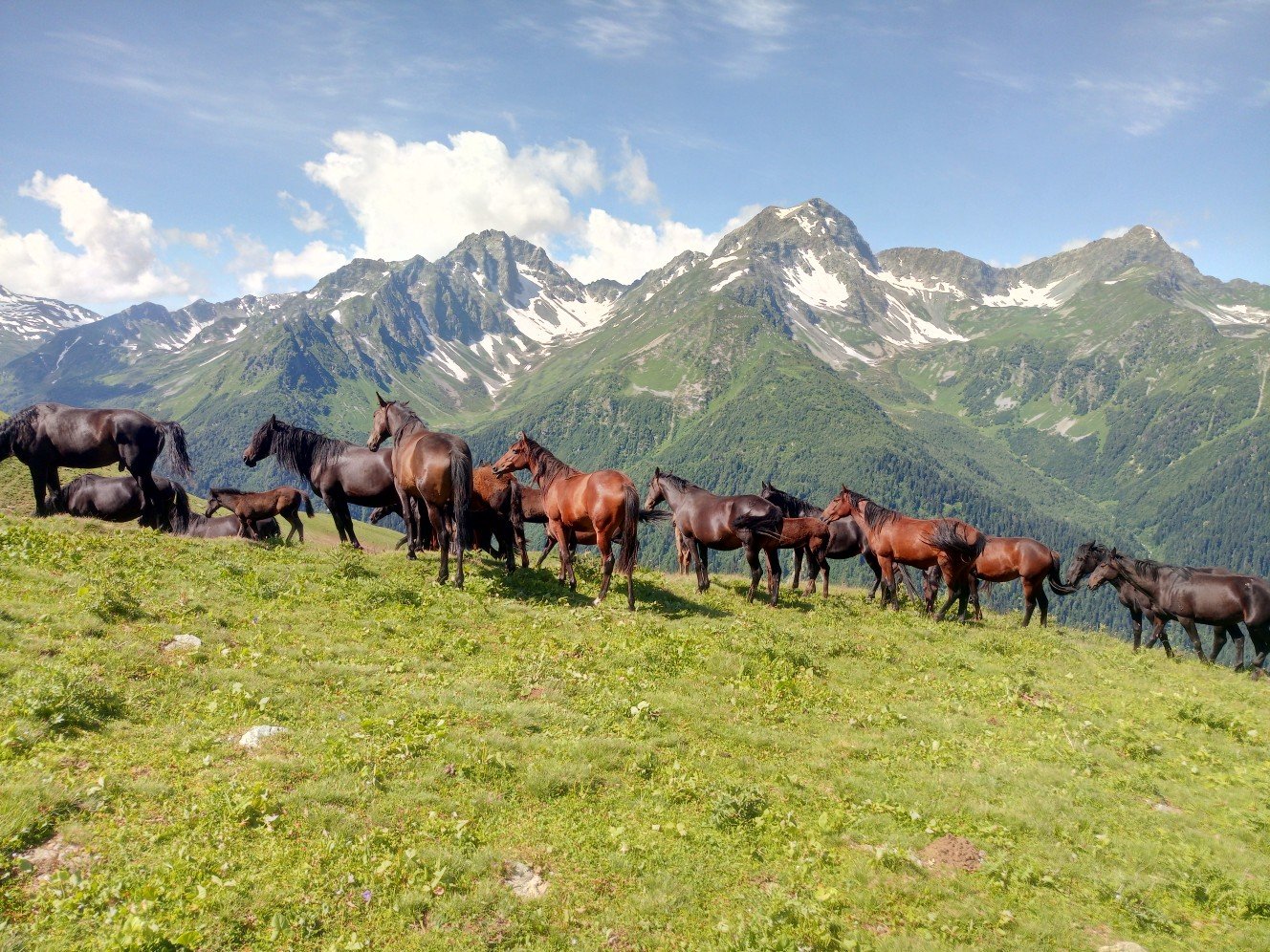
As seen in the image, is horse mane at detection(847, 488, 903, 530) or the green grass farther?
horse mane at detection(847, 488, 903, 530)

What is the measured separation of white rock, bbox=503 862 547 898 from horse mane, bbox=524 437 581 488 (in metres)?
14.7

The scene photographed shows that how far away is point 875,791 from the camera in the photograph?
1144 cm

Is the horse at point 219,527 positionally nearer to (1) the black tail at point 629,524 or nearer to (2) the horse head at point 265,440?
(2) the horse head at point 265,440

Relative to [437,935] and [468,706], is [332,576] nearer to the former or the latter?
[468,706]

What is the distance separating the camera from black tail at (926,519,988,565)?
81.2 ft

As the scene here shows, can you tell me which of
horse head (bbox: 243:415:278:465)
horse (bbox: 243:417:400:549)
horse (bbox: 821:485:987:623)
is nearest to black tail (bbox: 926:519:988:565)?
horse (bbox: 821:485:987:623)

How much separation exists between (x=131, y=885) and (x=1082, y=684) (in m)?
21.8

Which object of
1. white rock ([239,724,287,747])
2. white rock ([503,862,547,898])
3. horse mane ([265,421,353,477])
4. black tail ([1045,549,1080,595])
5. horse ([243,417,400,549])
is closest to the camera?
white rock ([503,862,547,898])

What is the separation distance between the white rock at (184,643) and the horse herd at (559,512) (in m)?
6.90

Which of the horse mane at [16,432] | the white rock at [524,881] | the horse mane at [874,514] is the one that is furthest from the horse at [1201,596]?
the horse mane at [16,432]

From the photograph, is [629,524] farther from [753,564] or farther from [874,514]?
[874,514]

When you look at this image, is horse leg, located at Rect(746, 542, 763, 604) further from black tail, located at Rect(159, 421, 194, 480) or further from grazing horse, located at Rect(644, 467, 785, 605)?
black tail, located at Rect(159, 421, 194, 480)

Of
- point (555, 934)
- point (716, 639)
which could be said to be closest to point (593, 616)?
point (716, 639)

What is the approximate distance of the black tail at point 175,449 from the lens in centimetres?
2258
